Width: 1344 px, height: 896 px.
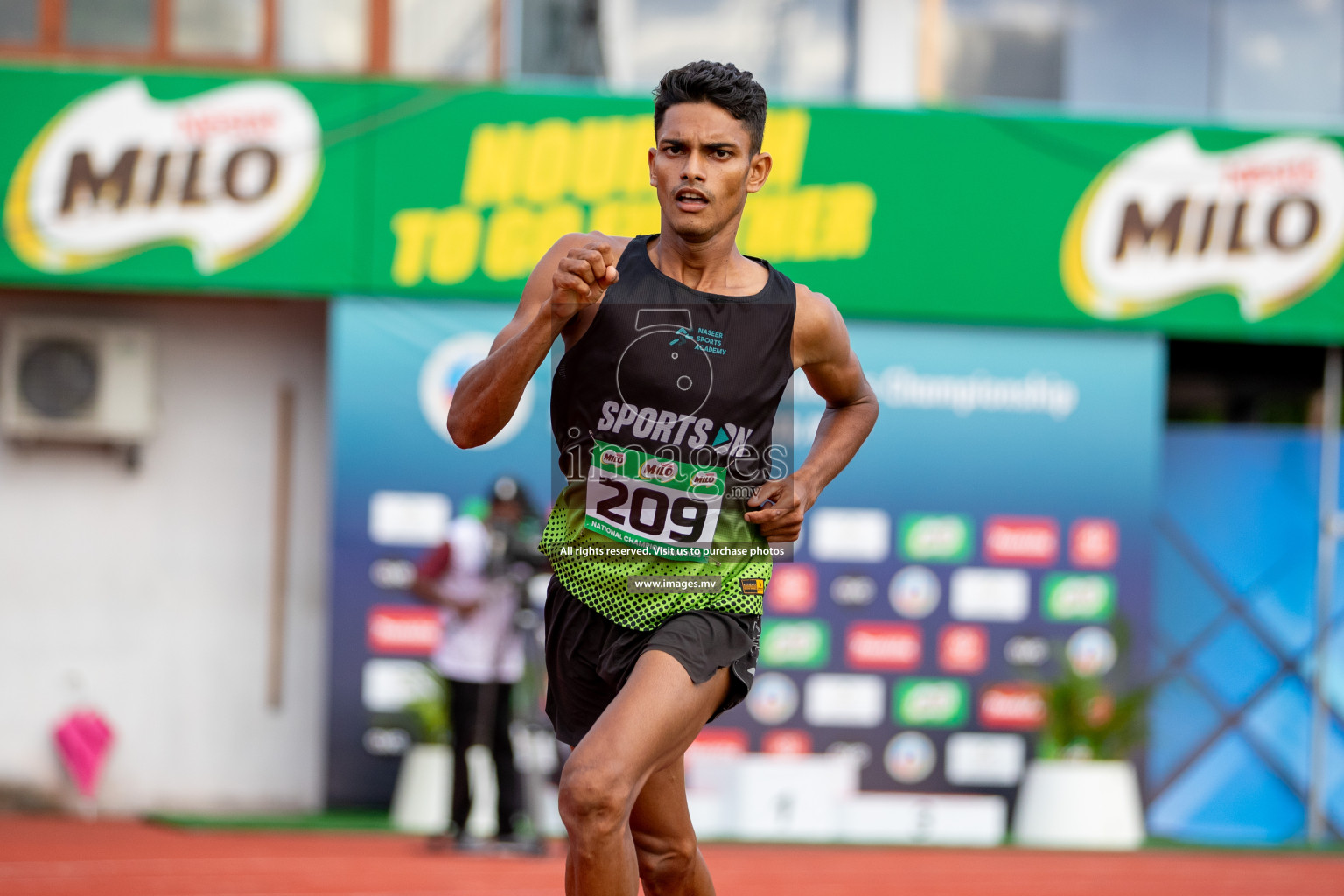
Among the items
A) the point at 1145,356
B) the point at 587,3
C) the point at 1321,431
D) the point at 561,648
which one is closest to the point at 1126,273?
the point at 1145,356

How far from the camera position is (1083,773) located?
33.5 ft

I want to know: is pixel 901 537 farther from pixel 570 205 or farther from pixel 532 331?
pixel 532 331

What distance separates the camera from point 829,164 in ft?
35.7

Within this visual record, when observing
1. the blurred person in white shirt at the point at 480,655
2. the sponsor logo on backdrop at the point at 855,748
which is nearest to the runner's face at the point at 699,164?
the blurred person in white shirt at the point at 480,655

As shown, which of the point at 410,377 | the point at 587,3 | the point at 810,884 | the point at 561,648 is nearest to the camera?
the point at 561,648

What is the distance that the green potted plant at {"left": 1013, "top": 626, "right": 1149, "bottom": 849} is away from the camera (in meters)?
10.2

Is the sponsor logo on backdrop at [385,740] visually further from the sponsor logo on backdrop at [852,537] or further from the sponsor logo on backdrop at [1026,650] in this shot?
the sponsor logo on backdrop at [1026,650]

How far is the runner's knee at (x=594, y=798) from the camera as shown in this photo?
3.39 meters

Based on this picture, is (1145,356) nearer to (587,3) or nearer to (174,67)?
(587,3)

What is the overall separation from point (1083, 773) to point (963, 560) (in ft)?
5.25

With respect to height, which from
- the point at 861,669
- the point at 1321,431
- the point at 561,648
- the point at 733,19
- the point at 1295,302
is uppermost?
the point at 733,19

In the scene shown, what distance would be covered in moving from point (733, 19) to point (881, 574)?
4.12 m

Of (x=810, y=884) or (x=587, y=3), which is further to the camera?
(x=587, y=3)

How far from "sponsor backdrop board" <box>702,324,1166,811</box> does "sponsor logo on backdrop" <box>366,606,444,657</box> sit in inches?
78.4
